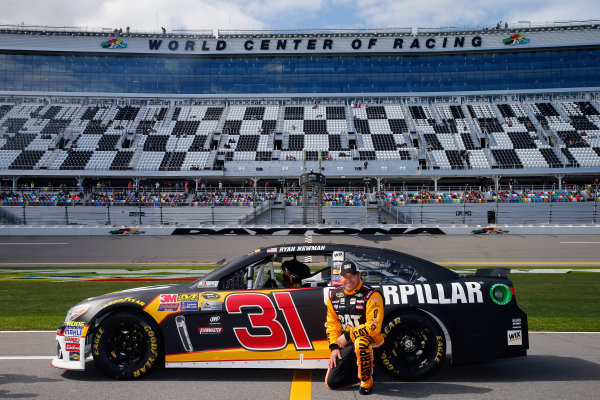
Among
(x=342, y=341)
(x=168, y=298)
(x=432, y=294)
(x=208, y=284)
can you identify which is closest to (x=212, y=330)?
(x=208, y=284)

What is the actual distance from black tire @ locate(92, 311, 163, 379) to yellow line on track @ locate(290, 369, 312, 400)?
1.40 m

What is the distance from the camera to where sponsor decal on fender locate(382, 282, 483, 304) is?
422 cm

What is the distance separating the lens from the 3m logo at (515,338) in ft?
13.8

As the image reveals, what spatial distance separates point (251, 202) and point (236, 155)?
30.7ft

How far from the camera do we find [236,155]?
38000 mm

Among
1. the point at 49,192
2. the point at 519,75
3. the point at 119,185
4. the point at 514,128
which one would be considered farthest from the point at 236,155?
the point at 519,75

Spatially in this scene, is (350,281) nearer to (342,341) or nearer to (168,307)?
(342,341)

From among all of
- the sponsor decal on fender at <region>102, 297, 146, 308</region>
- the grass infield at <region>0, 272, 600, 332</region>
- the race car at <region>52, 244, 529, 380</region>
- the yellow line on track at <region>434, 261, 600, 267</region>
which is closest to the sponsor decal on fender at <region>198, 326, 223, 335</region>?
the race car at <region>52, 244, 529, 380</region>

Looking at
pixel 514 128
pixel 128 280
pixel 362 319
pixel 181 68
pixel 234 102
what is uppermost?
pixel 181 68

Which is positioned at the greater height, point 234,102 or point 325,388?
point 234,102

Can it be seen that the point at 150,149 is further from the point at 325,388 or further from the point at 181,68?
the point at 325,388

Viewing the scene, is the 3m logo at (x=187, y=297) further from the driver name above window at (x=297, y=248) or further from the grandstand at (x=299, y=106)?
the grandstand at (x=299, y=106)

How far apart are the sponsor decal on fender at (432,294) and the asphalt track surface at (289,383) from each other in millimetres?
772

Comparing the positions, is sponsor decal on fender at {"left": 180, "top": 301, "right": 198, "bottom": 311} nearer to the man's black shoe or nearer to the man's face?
the man's face
